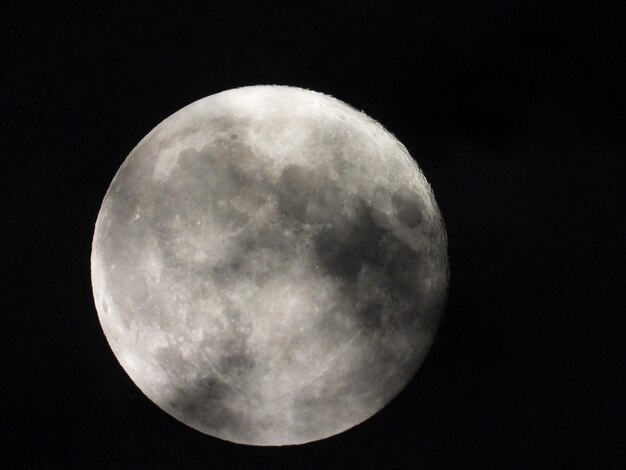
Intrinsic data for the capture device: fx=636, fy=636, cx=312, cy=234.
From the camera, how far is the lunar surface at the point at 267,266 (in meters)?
4.46

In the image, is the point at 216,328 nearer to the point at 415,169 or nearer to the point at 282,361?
the point at 282,361

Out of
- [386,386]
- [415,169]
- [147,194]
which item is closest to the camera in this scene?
[147,194]

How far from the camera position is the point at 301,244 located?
14.6ft

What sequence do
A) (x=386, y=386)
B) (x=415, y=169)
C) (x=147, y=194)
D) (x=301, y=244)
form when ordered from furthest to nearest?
(x=415, y=169), (x=386, y=386), (x=147, y=194), (x=301, y=244)

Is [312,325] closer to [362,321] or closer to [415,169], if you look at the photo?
[362,321]

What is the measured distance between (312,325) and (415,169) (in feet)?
5.92

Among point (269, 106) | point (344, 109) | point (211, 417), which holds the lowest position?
point (211, 417)

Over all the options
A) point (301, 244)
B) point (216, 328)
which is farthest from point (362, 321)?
point (216, 328)

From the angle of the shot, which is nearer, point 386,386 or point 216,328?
point 216,328

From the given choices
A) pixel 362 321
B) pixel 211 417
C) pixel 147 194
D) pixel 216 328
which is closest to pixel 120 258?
pixel 147 194

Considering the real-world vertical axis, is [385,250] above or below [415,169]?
below

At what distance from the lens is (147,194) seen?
4746 mm

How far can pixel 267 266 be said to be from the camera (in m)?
4.43

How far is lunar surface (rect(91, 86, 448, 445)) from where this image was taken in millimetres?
4465
